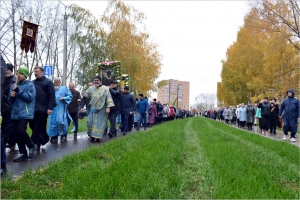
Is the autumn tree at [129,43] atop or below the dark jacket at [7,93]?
atop

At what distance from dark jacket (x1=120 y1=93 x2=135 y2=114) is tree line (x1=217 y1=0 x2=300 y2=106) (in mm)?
13177

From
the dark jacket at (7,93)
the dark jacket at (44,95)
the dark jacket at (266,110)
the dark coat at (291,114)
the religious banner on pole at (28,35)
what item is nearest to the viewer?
the dark jacket at (7,93)

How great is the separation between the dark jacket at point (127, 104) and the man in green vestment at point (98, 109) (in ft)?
9.87

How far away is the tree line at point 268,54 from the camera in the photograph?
20.9 meters

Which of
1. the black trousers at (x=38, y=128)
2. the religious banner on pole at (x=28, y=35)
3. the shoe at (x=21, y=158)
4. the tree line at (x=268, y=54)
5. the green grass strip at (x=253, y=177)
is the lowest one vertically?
the shoe at (x=21, y=158)

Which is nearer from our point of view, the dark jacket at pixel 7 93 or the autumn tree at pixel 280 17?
the dark jacket at pixel 7 93

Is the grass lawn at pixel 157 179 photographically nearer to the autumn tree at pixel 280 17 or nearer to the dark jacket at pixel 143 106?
the dark jacket at pixel 143 106

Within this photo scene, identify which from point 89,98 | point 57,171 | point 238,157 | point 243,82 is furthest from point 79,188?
point 243,82

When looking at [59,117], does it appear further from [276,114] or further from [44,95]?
[276,114]

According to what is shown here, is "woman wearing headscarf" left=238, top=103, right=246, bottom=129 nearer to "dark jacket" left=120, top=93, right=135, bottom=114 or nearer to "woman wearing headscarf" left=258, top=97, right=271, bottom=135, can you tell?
"woman wearing headscarf" left=258, top=97, right=271, bottom=135

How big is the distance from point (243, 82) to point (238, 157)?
2892 cm

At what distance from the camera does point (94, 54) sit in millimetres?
25094

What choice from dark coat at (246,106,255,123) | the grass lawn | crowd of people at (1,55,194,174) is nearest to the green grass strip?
the grass lawn

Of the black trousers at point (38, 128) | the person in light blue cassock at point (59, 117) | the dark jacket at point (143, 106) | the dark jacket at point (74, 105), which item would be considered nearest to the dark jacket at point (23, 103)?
the black trousers at point (38, 128)
